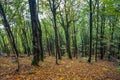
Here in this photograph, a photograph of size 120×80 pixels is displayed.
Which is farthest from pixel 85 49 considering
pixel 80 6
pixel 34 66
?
pixel 34 66

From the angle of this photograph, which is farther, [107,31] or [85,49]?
[85,49]

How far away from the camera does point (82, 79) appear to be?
29.7ft

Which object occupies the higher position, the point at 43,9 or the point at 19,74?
the point at 43,9

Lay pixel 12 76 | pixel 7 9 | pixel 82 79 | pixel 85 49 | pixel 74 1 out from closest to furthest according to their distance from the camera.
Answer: pixel 12 76 → pixel 82 79 → pixel 7 9 → pixel 74 1 → pixel 85 49

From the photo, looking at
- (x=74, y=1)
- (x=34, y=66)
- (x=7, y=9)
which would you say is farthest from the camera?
(x=74, y=1)

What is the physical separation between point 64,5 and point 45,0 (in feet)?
9.72

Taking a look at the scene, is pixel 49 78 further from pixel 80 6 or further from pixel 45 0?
pixel 80 6

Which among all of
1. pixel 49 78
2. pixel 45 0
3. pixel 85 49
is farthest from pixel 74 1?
pixel 85 49

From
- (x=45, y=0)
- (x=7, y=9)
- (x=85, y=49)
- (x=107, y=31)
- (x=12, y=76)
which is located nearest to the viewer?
(x=12, y=76)

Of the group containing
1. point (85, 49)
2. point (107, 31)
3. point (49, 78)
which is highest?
point (107, 31)

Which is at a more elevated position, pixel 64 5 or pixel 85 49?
pixel 64 5

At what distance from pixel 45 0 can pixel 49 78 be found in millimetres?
12254

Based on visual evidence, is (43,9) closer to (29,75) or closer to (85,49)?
(29,75)

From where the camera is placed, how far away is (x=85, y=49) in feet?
136
